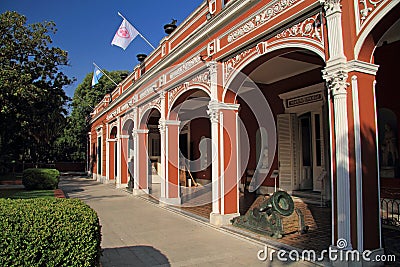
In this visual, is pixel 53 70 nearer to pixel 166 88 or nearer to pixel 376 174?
pixel 166 88

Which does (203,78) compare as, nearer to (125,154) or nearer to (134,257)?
(134,257)

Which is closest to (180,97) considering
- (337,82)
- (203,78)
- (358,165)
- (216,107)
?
(203,78)

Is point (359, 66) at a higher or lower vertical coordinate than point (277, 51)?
lower

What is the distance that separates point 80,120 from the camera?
29219mm

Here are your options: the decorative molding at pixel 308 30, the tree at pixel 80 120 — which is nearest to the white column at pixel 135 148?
the decorative molding at pixel 308 30

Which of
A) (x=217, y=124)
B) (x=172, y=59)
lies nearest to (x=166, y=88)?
(x=172, y=59)

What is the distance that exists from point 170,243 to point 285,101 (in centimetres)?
537

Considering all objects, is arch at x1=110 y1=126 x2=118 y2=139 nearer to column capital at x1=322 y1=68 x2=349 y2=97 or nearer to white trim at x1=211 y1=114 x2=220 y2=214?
white trim at x1=211 y1=114 x2=220 y2=214

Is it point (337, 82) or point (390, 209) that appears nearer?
point (337, 82)

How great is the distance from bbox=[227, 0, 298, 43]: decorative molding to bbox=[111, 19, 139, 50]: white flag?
217 inches

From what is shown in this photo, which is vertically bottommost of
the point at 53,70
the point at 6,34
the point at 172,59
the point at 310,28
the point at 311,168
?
the point at 311,168

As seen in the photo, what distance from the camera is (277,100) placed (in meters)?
9.33

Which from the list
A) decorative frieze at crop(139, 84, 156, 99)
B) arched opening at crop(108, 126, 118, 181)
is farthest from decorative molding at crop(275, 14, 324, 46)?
arched opening at crop(108, 126, 118, 181)

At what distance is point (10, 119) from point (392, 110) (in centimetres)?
1321
